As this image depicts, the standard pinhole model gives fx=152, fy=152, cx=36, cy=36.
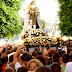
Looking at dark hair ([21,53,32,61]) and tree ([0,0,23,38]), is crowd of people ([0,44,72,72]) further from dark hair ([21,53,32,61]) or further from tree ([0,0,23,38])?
tree ([0,0,23,38])

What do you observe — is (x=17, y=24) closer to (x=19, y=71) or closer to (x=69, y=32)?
(x=69, y=32)

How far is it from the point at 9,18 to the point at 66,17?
27.1 feet

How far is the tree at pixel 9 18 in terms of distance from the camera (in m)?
20.9

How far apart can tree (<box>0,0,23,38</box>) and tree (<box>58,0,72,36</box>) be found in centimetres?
636

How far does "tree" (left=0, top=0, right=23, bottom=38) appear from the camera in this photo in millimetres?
20906

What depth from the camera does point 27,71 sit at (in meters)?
3.16

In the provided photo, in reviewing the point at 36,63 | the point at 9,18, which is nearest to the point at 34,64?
the point at 36,63

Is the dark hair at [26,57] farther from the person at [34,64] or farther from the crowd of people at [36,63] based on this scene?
the person at [34,64]

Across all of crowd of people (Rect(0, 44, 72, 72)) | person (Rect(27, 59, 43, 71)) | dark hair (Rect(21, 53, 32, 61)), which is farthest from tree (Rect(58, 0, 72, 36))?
person (Rect(27, 59, 43, 71))

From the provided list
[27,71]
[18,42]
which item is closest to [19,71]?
[27,71]

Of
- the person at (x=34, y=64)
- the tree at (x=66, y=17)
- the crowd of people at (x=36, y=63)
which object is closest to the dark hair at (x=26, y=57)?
the crowd of people at (x=36, y=63)

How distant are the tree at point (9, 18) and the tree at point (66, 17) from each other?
251 inches

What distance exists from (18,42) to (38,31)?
7.80 ft

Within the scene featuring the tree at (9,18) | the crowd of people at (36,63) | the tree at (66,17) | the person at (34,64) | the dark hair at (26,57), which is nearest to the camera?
the crowd of people at (36,63)
